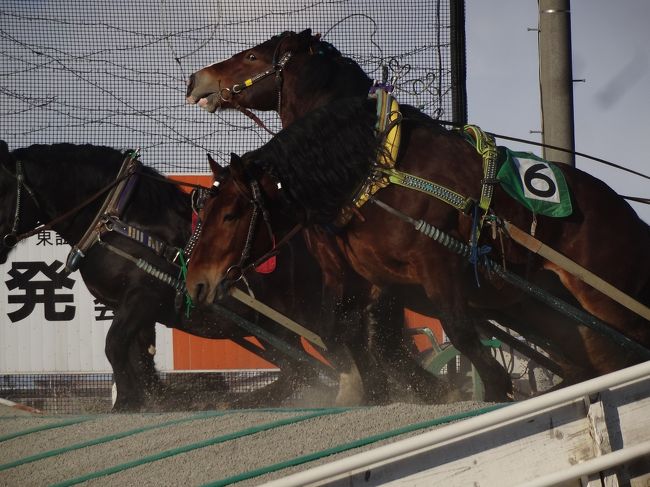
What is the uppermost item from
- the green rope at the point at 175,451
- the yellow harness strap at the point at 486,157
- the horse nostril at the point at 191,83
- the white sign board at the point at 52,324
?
the horse nostril at the point at 191,83

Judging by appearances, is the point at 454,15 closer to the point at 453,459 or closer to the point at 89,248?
the point at 89,248

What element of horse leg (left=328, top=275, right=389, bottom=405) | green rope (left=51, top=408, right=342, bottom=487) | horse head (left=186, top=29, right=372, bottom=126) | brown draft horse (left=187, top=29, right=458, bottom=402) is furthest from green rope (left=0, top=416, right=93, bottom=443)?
horse head (left=186, top=29, right=372, bottom=126)

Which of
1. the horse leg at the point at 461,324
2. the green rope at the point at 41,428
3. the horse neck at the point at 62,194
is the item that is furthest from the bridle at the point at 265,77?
the green rope at the point at 41,428

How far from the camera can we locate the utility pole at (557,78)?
22.5 feet

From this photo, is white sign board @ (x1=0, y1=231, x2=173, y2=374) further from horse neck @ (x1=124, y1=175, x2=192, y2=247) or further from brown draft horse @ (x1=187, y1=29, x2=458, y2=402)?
brown draft horse @ (x1=187, y1=29, x2=458, y2=402)

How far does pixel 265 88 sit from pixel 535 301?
1.99m

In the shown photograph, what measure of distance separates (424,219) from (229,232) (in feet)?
3.11

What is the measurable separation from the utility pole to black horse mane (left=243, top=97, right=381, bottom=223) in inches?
88.9

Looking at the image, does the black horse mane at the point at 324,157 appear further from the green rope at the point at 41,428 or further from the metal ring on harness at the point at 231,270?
the green rope at the point at 41,428

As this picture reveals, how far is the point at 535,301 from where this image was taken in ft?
17.8

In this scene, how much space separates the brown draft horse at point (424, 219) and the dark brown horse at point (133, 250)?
1470mm

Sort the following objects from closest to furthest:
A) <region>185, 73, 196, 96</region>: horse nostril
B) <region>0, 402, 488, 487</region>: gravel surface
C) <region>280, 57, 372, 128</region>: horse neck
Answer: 1. <region>0, 402, 488, 487</region>: gravel surface
2. <region>280, 57, 372, 128</region>: horse neck
3. <region>185, 73, 196, 96</region>: horse nostril

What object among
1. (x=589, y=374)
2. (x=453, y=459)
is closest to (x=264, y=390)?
(x=589, y=374)

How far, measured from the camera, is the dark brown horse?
6.41 metres
